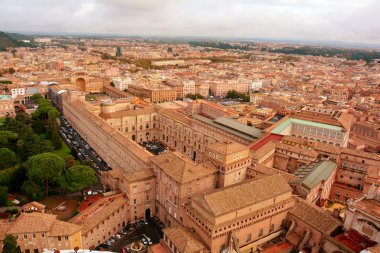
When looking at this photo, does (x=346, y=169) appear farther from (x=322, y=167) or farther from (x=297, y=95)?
(x=297, y=95)

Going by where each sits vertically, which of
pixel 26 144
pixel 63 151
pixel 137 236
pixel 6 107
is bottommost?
pixel 137 236

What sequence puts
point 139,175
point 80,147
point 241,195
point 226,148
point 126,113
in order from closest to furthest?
point 241,195, point 226,148, point 139,175, point 80,147, point 126,113

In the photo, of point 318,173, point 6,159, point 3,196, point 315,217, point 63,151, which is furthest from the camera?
point 63,151

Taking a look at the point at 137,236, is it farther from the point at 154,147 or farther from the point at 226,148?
the point at 154,147

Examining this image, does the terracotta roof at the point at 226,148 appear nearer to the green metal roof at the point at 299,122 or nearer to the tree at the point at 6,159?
the green metal roof at the point at 299,122

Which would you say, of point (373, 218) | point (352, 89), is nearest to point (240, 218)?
point (373, 218)

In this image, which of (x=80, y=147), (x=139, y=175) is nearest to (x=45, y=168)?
(x=139, y=175)
